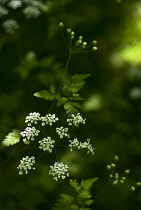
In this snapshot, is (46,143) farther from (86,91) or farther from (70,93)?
(86,91)

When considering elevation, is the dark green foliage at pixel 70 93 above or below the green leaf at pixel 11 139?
above

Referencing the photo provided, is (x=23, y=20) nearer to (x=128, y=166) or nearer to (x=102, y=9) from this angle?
(x=102, y=9)

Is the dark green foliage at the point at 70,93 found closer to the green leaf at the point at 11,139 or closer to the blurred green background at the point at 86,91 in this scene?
the green leaf at the point at 11,139

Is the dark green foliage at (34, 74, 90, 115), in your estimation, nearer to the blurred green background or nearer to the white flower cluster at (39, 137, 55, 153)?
the white flower cluster at (39, 137, 55, 153)

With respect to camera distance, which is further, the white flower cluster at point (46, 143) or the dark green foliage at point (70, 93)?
the dark green foliage at point (70, 93)

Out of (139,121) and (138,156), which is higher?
(139,121)

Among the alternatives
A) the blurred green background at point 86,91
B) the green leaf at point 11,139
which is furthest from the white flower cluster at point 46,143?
the blurred green background at point 86,91

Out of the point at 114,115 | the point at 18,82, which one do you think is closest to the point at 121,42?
the point at 114,115

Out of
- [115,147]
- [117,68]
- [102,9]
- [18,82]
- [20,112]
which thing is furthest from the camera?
[102,9]
